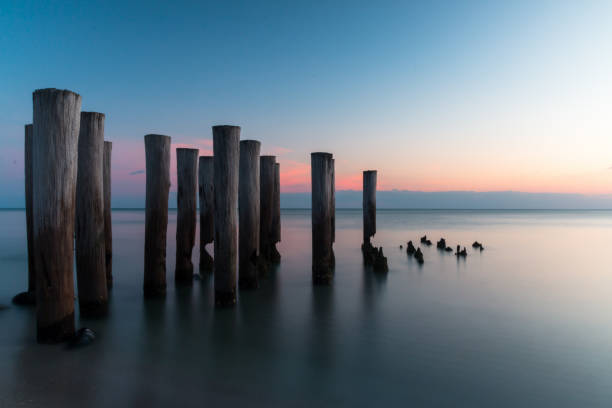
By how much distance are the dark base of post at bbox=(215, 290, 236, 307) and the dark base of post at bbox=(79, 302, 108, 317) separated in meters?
1.60

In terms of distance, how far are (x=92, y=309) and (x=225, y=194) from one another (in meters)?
2.49

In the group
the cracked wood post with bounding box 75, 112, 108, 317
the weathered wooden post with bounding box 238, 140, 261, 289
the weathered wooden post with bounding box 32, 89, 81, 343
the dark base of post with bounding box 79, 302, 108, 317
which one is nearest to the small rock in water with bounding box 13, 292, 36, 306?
the dark base of post with bounding box 79, 302, 108, 317

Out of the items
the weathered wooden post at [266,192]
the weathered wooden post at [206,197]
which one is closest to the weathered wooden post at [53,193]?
the weathered wooden post at [206,197]

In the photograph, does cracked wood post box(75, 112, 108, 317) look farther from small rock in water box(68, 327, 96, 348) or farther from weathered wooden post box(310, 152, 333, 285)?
weathered wooden post box(310, 152, 333, 285)

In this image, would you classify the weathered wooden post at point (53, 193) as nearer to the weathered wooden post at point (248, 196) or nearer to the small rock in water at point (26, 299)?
the small rock in water at point (26, 299)

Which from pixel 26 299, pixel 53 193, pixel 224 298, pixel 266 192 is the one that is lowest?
pixel 26 299

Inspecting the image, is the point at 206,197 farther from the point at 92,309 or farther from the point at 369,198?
the point at 369,198

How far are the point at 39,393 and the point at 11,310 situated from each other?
3.29 meters

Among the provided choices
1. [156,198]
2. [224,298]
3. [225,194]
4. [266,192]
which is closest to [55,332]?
[224,298]

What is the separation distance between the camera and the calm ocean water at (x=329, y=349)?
3.36m

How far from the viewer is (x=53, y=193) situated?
3793 millimetres

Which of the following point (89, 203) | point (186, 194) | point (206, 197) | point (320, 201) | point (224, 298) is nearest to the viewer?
point (89, 203)

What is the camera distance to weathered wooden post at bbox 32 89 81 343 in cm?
375

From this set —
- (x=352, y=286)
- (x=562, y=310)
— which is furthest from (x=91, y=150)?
(x=562, y=310)
